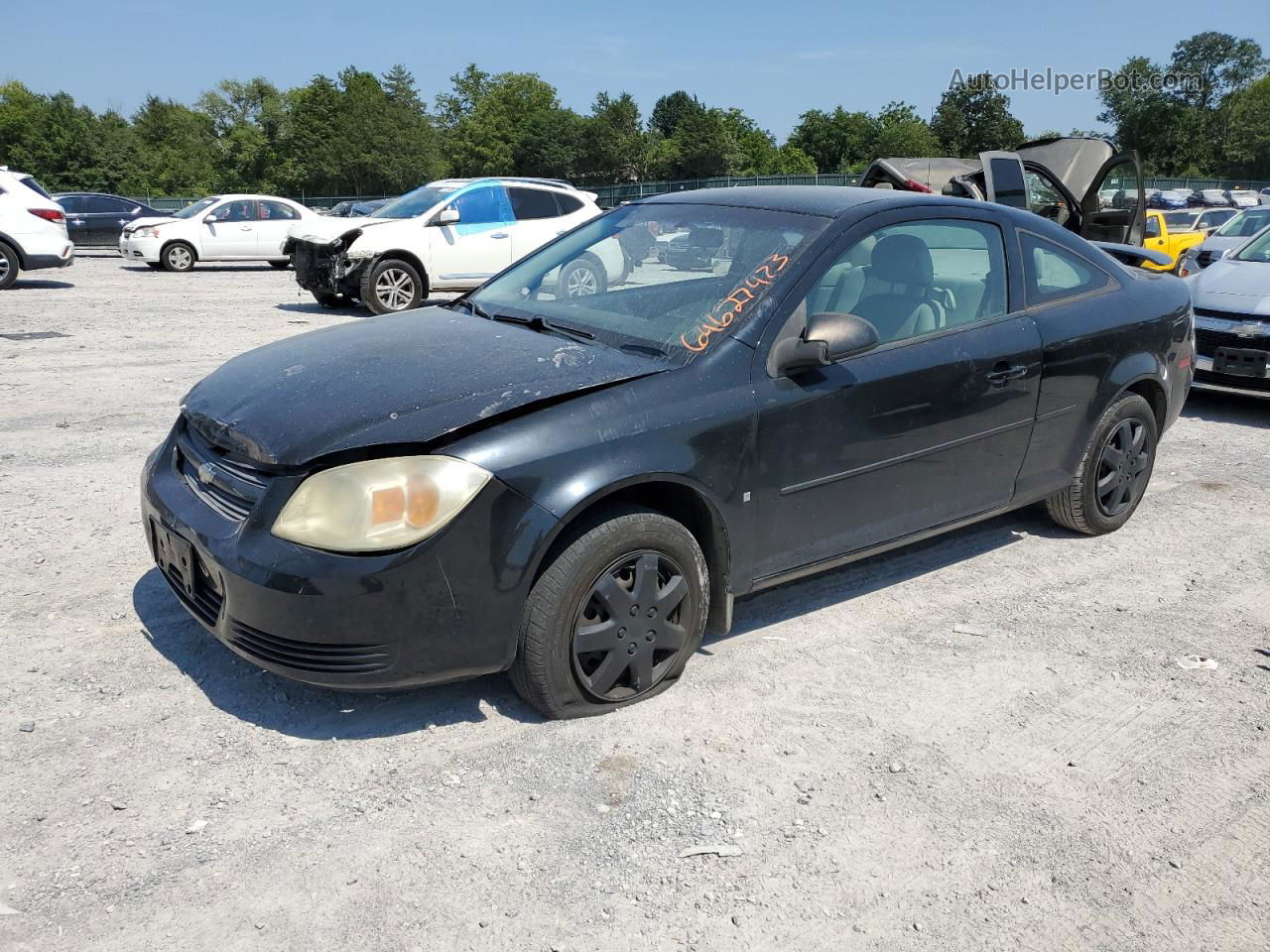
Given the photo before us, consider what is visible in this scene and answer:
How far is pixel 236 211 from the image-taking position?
70.5 feet

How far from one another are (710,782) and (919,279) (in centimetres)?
221

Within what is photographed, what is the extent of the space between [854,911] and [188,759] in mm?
1987

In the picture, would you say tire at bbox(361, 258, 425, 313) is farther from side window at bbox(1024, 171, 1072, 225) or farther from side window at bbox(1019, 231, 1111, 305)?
side window at bbox(1019, 231, 1111, 305)

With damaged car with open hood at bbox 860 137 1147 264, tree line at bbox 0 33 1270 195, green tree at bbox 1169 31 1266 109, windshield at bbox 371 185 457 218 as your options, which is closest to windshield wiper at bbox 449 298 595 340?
damaged car with open hood at bbox 860 137 1147 264

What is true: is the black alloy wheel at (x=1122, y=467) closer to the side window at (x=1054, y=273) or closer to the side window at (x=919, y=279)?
the side window at (x=1054, y=273)

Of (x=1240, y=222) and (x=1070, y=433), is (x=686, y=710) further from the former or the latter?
(x=1240, y=222)

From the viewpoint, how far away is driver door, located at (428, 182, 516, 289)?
44.7 feet

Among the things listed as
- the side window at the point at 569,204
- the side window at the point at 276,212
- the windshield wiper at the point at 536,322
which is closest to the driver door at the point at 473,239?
the side window at the point at 569,204

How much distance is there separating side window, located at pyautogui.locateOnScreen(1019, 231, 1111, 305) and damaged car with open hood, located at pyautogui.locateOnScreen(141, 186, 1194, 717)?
0.01 metres

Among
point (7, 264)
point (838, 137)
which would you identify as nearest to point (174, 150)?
point (838, 137)

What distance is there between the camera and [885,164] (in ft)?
40.7

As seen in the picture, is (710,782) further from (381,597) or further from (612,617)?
(381,597)

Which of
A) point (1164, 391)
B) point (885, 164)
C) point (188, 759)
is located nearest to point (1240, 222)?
point (885, 164)

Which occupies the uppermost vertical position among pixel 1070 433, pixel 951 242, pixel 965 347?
pixel 951 242
